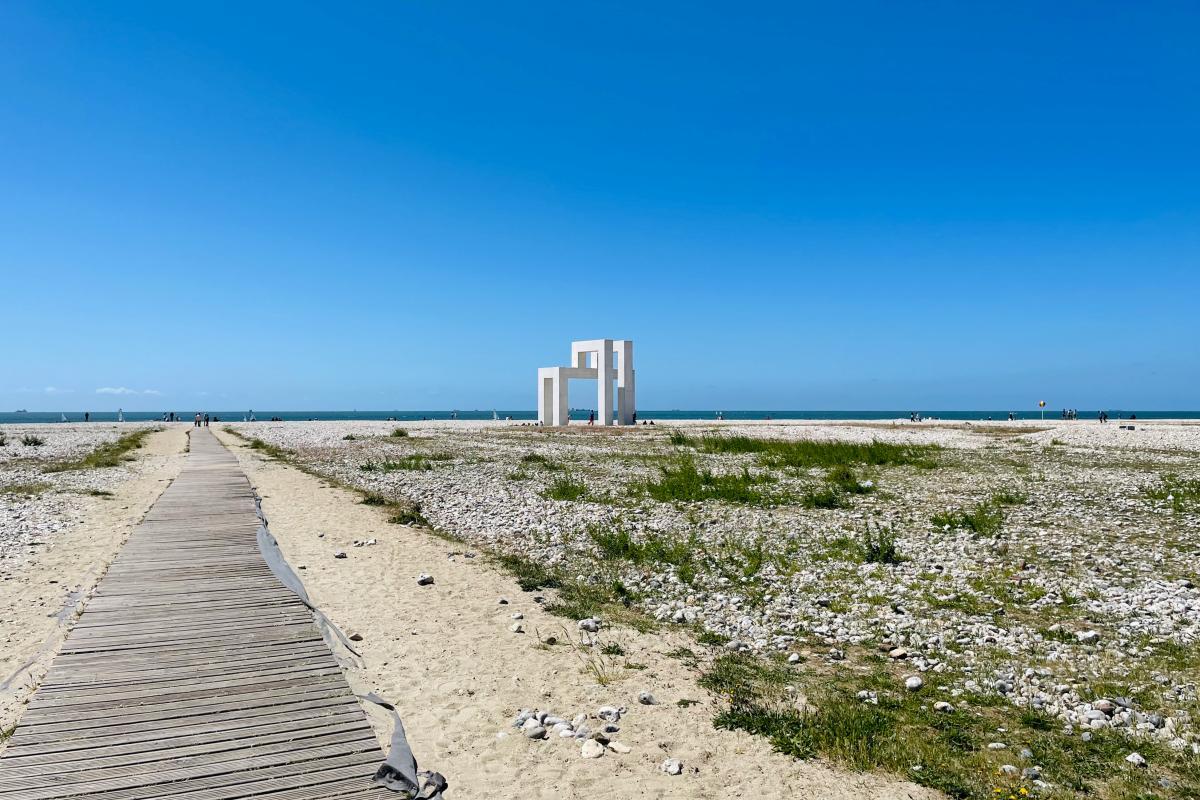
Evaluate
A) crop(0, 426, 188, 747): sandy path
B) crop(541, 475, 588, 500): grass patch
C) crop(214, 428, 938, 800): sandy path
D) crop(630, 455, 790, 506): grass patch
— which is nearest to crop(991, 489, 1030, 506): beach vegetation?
crop(630, 455, 790, 506): grass patch

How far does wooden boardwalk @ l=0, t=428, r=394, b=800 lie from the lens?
4402mm

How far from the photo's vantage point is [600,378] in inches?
2235

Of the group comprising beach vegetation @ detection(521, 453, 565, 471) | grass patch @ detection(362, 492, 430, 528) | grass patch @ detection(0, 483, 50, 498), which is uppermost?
beach vegetation @ detection(521, 453, 565, 471)

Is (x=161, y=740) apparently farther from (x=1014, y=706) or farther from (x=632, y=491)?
(x=632, y=491)

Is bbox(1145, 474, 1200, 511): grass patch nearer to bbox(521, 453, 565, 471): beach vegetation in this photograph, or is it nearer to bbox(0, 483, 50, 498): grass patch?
bbox(521, 453, 565, 471): beach vegetation

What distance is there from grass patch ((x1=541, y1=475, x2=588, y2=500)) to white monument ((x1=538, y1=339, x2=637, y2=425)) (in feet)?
125

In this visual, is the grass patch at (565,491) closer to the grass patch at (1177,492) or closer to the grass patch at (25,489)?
the grass patch at (1177,492)

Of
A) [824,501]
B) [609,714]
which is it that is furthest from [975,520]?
[609,714]

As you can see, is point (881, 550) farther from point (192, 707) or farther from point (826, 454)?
point (826, 454)

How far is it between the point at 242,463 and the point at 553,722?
2476 centimetres

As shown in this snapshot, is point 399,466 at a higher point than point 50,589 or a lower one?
higher

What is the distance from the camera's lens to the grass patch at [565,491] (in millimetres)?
16844

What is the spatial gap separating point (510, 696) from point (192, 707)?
2.63 metres

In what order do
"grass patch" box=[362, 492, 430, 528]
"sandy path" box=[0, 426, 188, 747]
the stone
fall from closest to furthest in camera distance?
the stone < "sandy path" box=[0, 426, 188, 747] < "grass patch" box=[362, 492, 430, 528]
